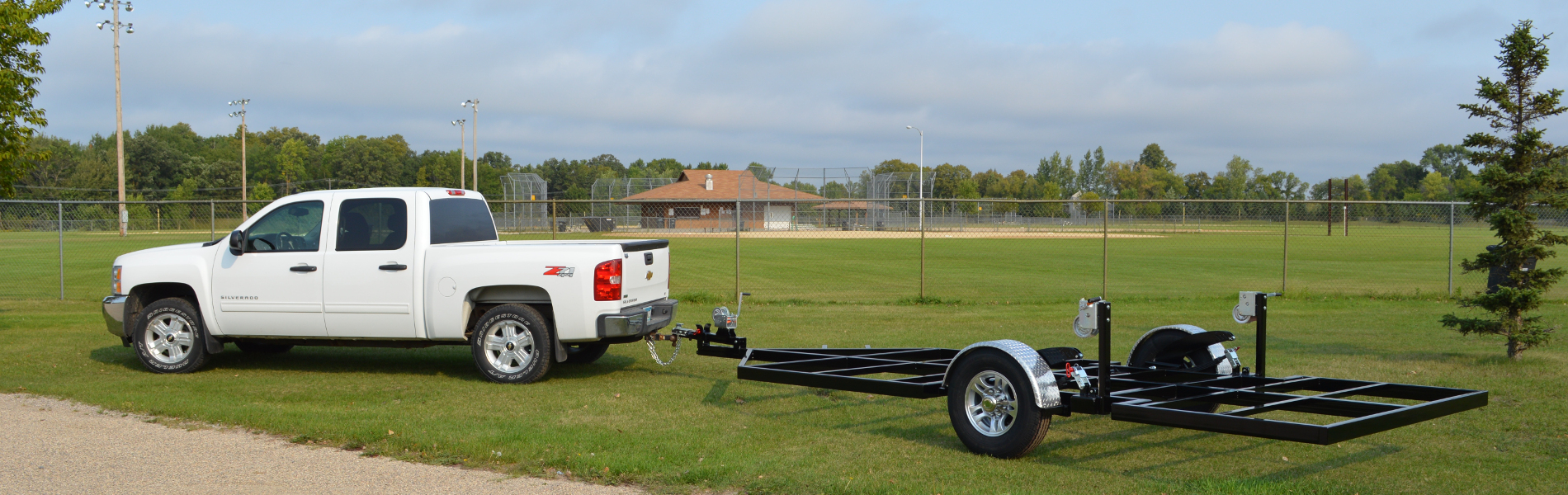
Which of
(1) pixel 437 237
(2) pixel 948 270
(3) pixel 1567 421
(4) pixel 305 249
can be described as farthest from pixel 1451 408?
(2) pixel 948 270

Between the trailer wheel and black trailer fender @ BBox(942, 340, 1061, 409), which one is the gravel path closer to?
the trailer wheel

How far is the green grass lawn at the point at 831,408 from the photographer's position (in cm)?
555

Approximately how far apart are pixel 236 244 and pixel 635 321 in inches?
150

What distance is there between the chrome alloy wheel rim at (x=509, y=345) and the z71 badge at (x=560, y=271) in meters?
0.60

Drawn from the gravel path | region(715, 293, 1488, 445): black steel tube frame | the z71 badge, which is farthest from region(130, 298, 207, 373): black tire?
region(715, 293, 1488, 445): black steel tube frame

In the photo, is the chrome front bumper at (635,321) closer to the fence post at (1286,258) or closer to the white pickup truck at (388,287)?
the white pickup truck at (388,287)

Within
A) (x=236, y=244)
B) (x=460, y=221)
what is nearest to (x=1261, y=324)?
(x=460, y=221)

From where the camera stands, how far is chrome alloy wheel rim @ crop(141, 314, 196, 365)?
9.22m

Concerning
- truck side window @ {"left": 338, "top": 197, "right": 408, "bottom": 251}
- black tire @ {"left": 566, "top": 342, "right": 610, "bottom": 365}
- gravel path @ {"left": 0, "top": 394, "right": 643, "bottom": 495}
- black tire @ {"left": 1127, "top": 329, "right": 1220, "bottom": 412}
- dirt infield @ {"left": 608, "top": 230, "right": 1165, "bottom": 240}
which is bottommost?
gravel path @ {"left": 0, "top": 394, "right": 643, "bottom": 495}

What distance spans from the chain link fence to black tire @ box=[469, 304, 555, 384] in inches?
269

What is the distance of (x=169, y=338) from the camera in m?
9.26

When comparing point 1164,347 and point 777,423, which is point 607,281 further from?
point 1164,347

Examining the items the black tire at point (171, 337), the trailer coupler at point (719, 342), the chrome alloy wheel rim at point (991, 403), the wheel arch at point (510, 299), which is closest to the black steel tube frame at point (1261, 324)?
the chrome alloy wheel rim at point (991, 403)

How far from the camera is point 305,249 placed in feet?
29.2
